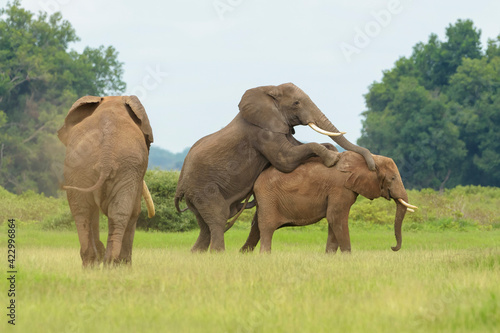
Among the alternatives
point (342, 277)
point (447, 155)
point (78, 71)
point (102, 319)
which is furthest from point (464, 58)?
point (102, 319)

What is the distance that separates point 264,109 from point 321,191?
146cm

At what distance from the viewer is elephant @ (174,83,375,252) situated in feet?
35.9

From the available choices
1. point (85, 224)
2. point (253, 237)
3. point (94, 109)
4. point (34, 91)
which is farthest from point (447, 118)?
point (85, 224)

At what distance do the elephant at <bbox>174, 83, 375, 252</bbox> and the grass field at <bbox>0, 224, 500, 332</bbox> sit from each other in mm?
1127

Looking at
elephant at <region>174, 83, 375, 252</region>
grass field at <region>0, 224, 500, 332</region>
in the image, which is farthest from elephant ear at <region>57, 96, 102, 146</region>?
elephant at <region>174, 83, 375, 252</region>

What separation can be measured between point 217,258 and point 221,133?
7.34ft

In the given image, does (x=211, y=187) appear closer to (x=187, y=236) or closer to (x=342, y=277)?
(x=342, y=277)

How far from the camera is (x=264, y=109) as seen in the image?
36.2 ft

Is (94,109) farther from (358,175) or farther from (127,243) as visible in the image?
(358,175)

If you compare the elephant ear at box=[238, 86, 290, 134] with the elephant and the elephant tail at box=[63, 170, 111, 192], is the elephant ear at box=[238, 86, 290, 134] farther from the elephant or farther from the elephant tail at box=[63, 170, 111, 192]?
the elephant tail at box=[63, 170, 111, 192]

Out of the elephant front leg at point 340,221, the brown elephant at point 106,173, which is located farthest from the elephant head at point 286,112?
the brown elephant at point 106,173

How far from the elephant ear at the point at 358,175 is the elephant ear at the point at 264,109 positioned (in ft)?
3.19

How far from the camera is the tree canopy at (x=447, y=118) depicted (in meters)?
42.8

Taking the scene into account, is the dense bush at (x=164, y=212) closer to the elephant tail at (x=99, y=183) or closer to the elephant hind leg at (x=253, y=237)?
the elephant hind leg at (x=253, y=237)
